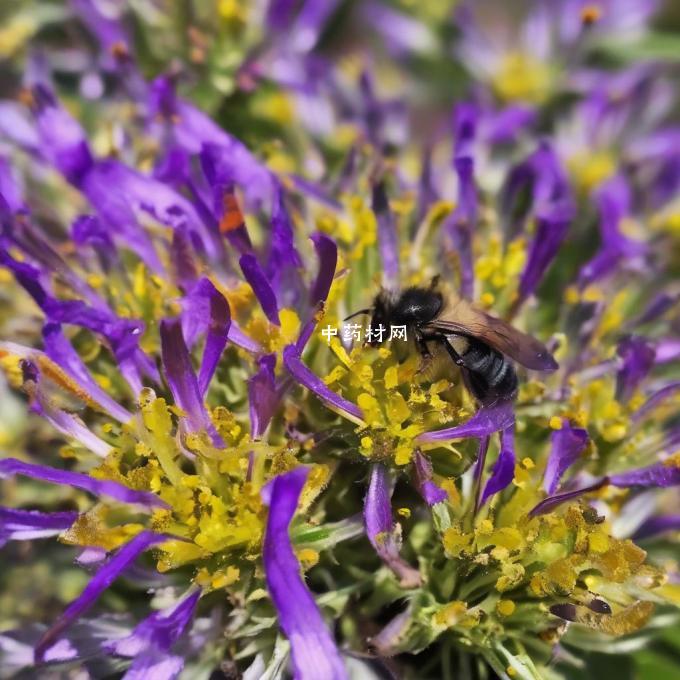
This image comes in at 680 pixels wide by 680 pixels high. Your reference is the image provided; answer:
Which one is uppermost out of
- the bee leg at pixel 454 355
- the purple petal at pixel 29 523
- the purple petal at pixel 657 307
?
the purple petal at pixel 657 307

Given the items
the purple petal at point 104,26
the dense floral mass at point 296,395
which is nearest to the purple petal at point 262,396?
the dense floral mass at point 296,395

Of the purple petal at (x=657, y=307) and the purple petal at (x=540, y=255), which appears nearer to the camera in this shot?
the purple petal at (x=540, y=255)

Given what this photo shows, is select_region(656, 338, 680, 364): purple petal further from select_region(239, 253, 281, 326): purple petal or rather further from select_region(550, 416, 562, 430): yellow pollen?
select_region(239, 253, 281, 326): purple petal

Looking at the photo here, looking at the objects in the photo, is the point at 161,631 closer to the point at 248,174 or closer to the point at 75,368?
the point at 75,368

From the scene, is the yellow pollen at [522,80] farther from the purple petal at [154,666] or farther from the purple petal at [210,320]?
the purple petal at [154,666]

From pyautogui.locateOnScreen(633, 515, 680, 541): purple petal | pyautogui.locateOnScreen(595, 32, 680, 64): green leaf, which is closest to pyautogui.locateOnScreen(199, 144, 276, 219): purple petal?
pyautogui.locateOnScreen(633, 515, 680, 541): purple petal

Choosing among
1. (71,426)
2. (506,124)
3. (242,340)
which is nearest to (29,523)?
(71,426)
